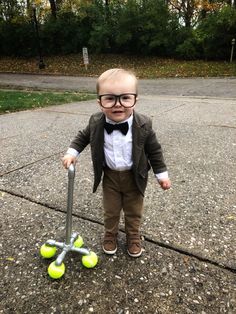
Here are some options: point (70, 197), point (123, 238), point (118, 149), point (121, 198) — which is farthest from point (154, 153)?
point (123, 238)

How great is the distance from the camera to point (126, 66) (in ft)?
62.3

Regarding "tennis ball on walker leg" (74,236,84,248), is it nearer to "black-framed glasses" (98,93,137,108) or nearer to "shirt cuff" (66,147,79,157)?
"shirt cuff" (66,147,79,157)

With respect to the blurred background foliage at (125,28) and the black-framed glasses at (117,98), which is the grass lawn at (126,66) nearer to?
the blurred background foliage at (125,28)

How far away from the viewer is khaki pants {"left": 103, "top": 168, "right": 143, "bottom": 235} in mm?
2033

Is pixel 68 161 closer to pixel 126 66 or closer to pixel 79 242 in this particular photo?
pixel 79 242

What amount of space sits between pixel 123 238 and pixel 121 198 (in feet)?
1.29

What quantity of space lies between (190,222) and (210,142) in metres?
2.28

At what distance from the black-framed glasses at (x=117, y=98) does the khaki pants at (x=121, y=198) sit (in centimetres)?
44

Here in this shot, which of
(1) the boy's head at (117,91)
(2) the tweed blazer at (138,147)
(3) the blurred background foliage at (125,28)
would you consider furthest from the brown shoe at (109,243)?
(3) the blurred background foliage at (125,28)

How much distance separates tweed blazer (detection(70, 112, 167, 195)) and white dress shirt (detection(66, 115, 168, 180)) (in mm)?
28

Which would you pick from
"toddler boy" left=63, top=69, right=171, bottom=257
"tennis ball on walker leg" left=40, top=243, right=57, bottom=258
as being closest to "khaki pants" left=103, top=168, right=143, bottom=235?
"toddler boy" left=63, top=69, right=171, bottom=257

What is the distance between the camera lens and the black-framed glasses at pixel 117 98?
1.81 meters

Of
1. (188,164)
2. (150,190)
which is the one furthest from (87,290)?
(188,164)

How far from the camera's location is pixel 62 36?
23.2 metres
